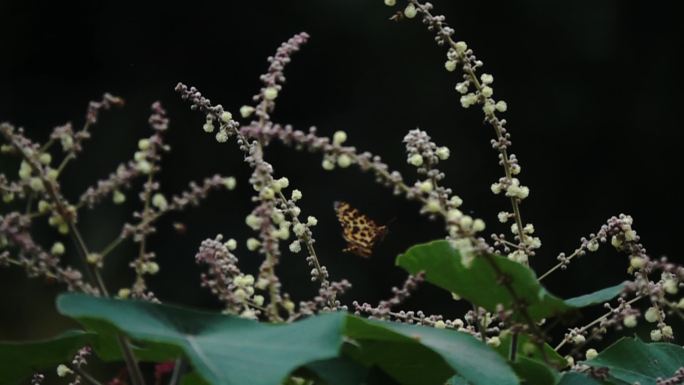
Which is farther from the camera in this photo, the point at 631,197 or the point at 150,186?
the point at 631,197

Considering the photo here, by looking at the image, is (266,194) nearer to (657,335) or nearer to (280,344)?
(280,344)

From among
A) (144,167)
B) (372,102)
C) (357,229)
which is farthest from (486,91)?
(372,102)

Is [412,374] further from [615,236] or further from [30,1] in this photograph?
[30,1]

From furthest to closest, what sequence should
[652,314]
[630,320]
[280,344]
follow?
1. [652,314]
2. [630,320]
3. [280,344]

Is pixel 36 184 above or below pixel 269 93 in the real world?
below

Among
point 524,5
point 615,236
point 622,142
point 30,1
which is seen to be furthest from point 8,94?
point 615,236

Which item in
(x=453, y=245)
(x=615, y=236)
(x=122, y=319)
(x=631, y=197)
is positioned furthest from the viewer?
(x=631, y=197)
